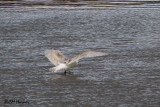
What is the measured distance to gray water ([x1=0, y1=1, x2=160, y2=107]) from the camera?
10.7 m

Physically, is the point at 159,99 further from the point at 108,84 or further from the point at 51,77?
the point at 51,77

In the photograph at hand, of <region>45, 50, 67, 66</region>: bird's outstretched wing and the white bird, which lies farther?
<region>45, 50, 67, 66</region>: bird's outstretched wing

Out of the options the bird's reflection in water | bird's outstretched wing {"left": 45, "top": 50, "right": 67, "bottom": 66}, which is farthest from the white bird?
the bird's reflection in water

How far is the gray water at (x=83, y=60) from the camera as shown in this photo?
1070cm

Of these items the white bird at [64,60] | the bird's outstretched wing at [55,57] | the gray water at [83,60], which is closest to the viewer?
the gray water at [83,60]

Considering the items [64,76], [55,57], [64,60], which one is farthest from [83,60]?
[64,76]

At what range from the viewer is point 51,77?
1280cm

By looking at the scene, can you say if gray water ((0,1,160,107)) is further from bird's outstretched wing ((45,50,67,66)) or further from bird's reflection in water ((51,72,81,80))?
bird's outstretched wing ((45,50,67,66))

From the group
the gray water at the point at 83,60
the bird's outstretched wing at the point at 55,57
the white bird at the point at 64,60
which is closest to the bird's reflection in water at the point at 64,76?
the gray water at the point at 83,60

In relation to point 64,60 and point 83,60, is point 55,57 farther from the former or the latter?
point 83,60

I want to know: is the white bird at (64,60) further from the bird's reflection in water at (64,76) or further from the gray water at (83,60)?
the gray water at (83,60)

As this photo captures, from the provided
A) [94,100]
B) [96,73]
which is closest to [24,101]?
[94,100]

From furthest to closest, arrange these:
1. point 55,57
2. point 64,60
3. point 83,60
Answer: point 83,60 < point 55,57 < point 64,60

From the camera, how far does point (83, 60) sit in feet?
50.0
